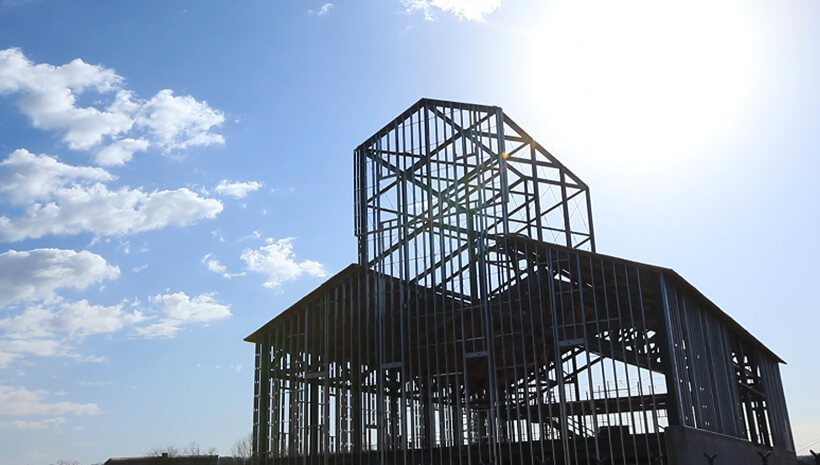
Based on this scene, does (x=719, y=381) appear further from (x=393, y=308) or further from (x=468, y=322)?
(x=393, y=308)

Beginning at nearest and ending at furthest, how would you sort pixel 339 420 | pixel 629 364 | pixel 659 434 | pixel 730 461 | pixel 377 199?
1. pixel 659 434
2. pixel 629 364
3. pixel 730 461
4. pixel 339 420
5. pixel 377 199

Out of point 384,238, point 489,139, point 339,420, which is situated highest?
point 489,139

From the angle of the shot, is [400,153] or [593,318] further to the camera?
[400,153]

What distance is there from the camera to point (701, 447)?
23.5 metres

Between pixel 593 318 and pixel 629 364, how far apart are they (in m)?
3.05

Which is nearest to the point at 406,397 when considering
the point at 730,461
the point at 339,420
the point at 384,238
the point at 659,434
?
the point at 339,420

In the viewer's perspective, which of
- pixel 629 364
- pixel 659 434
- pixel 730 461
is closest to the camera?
pixel 659 434

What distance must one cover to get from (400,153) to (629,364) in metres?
12.8

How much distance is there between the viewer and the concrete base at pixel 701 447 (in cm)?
2228

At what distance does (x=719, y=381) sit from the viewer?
97.1 ft

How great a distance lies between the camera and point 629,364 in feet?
79.9

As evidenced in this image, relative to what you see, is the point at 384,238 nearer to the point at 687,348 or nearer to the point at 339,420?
the point at 339,420

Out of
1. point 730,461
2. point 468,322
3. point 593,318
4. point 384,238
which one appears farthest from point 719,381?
point 384,238

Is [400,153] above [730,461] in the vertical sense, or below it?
above
